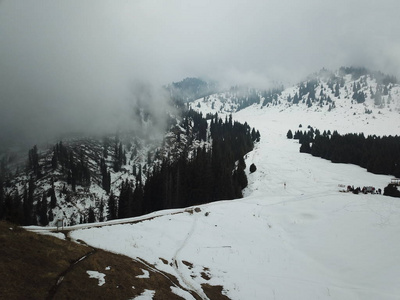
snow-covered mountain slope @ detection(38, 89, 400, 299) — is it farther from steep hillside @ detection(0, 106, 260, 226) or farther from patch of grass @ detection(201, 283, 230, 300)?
steep hillside @ detection(0, 106, 260, 226)

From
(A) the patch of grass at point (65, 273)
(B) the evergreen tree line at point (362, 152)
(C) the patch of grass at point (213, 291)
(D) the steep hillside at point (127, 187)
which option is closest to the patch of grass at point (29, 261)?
(A) the patch of grass at point (65, 273)

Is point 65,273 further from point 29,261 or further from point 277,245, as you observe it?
point 277,245

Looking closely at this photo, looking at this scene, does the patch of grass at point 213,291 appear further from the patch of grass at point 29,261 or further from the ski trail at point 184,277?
the patch of grass at point 29,261

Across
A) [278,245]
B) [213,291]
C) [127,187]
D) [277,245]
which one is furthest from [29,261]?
[127,187]

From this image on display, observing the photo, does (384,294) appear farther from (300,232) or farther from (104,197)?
(104,197)

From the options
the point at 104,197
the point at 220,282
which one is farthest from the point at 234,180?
the point at 104,197

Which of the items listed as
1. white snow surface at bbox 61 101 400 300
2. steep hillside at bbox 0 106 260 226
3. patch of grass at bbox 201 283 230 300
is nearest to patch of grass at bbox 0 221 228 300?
patch of grass at bbox 201 283 230 300

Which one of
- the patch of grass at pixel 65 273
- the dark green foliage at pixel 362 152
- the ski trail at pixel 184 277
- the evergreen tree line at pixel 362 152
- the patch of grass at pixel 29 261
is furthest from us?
the dark green foliage at pixel 362 152
